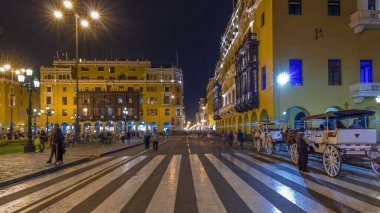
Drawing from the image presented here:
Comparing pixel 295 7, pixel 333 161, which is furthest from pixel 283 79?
pixel 333 161

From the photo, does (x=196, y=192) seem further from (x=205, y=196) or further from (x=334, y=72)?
(x=334, y=72)

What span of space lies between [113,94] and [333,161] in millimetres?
82589

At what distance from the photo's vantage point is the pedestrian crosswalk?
26.0ft

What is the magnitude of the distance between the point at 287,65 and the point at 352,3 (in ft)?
29.2

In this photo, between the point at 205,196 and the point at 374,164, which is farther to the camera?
the point at 374,164

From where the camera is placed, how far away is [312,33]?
111 ft

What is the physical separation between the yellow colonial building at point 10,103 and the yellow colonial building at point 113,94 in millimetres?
6201

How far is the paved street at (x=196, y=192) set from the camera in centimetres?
791

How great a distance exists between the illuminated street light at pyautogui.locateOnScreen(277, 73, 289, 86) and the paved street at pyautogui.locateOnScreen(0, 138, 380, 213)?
1866cm

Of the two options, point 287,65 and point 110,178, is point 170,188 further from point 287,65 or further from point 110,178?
point 287,65

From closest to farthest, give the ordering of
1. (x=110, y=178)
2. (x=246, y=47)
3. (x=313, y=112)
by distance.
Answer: (x=110, y=178) < (x=313, y=112) < (x=246, y=47)

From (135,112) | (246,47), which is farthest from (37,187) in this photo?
(135,112)

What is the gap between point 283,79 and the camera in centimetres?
3189

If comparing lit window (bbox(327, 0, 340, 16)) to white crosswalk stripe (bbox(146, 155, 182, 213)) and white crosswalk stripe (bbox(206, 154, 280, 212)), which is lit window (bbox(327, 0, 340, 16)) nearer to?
white crosswalk stripe (bbox(206, 154, 280, 212))
